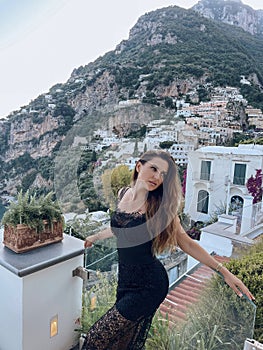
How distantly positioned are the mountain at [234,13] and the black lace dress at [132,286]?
65.4 inches

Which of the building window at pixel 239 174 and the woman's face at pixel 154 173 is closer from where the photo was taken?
the woman's face at pixel 154 173

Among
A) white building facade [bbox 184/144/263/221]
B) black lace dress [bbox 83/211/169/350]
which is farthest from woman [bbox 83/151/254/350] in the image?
white building facade [bbox 184/144/263/221]

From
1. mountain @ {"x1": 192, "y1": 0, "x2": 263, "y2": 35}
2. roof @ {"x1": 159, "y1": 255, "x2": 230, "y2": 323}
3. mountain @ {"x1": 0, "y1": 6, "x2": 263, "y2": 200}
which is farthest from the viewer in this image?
mountain @ {"x1": 192, "y1": 0, "x2": 263, "y2": 35}

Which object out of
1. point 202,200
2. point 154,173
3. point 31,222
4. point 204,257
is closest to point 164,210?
point 154,173

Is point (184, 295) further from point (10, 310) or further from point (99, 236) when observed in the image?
point (10, 310)

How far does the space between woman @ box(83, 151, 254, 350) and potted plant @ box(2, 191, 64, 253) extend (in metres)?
0.52

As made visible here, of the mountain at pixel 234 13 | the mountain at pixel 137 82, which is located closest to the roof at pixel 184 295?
the mountain at pixel 137 82

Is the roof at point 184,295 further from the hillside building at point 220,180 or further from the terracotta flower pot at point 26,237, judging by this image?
the terracotta flower pot at point 26,237

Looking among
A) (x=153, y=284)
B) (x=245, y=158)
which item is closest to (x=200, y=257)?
(x=153, y=284)

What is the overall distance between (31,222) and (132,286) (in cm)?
67

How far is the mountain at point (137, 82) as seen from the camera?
1.72 m

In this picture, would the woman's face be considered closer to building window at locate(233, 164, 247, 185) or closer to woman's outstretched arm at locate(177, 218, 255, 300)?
woman's outstretched arm at locate(177, 218, 255, 300)

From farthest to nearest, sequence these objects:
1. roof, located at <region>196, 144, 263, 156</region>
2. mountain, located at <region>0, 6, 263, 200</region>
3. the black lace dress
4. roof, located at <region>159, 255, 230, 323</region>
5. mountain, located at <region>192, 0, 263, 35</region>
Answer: mountain, located at <region>192, 0, 263, 35</region>, mountain, located at <region>0, 6, 263, 200</region>, roof, located at <region>196, 144, 263, 156</region>, roof, located at <region>159, 255, 230, 323</region>, the black lace dress

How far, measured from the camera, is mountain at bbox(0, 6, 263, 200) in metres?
1.72
